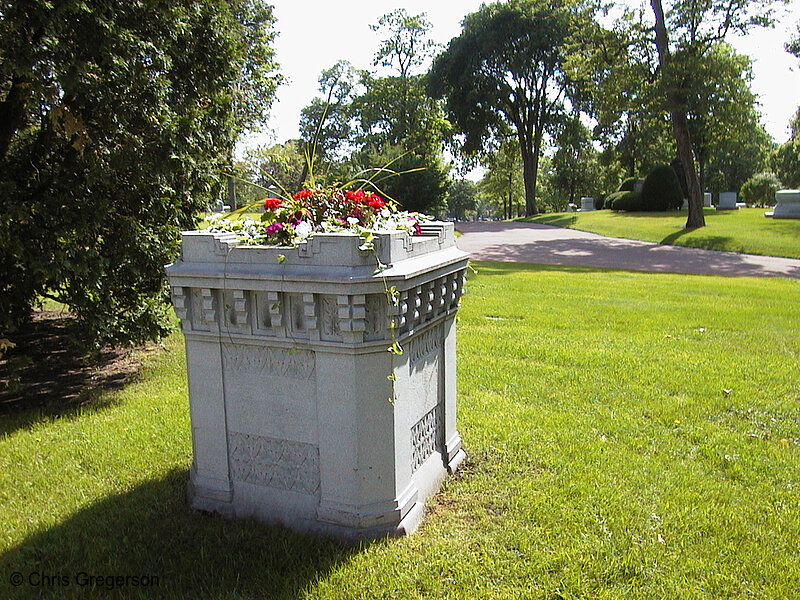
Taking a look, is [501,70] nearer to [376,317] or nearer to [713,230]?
[713,230]

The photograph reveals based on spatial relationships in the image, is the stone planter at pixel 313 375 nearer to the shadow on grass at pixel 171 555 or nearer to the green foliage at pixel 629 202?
the shadow on grass at pixel 171 555

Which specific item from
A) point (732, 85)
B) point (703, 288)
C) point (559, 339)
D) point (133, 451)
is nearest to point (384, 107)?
point (732, 85)

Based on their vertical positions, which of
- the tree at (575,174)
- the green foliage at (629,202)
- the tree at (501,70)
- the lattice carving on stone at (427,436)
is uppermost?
the tree at (501,70)

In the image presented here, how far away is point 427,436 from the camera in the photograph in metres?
4.13

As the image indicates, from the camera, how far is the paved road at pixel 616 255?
54.5 feet

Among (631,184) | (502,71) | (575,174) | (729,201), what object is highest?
(502,71)

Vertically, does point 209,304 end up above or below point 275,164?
below

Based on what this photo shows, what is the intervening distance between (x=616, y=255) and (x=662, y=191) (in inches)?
624

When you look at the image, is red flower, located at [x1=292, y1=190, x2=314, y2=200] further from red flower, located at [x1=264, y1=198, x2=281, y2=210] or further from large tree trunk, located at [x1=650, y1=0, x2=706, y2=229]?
large tree trunk, located at [x1=650, y1=0, x2=706, y2=229]

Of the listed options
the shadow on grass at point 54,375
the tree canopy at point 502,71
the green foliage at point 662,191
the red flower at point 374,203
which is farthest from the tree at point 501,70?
the red flower at point 374,203

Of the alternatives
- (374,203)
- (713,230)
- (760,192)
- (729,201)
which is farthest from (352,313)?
(760,192)

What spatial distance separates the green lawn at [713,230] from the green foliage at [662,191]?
4.31 feet

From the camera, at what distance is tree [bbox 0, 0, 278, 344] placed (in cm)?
550

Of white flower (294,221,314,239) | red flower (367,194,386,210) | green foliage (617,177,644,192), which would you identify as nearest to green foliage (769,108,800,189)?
green foliage (617,177,644,192)
